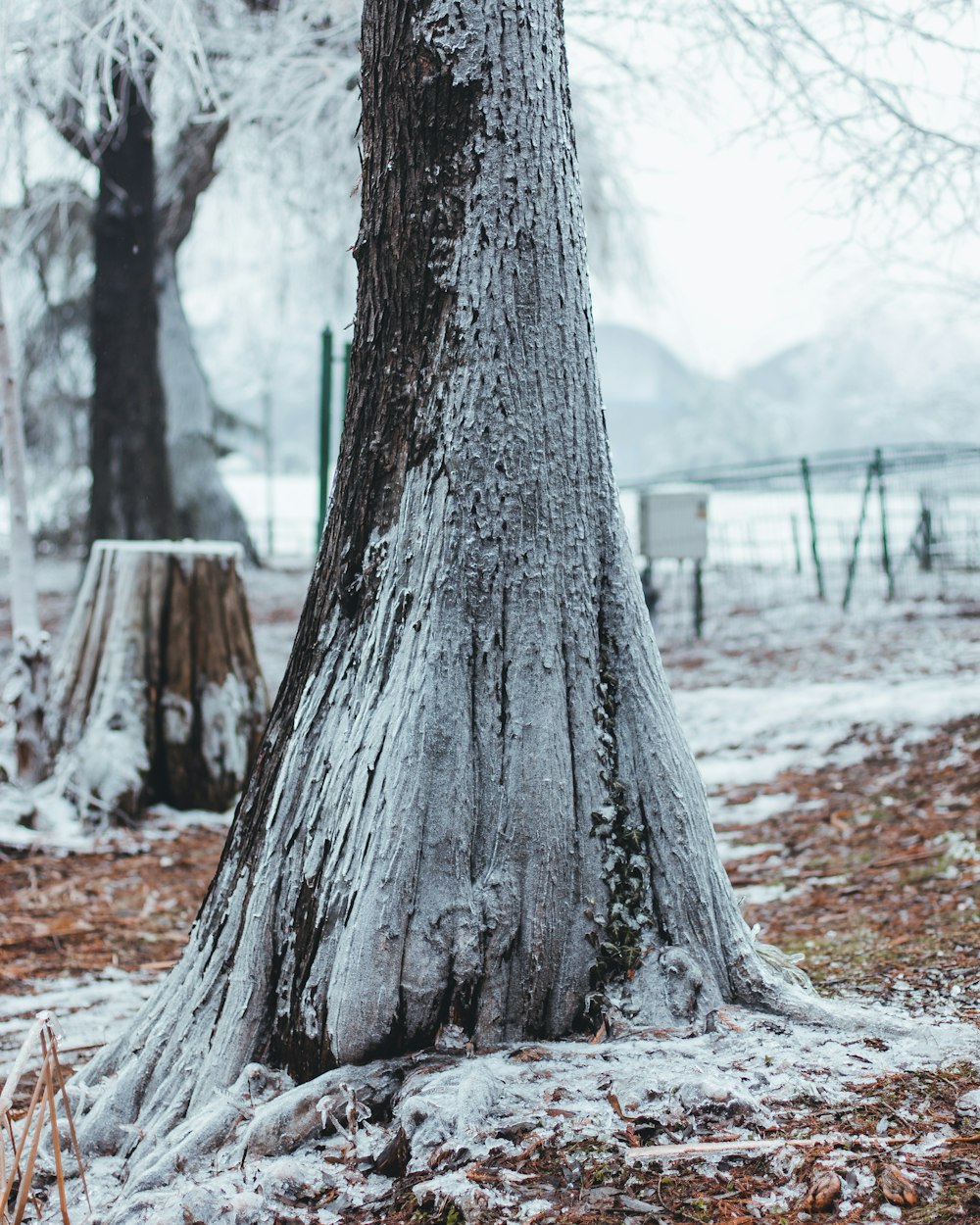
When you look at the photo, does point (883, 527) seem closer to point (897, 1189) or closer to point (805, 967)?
point (805, 967)

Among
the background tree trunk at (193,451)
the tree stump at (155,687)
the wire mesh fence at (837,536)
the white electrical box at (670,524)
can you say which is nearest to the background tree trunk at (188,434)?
the background tree trunk at (193,451)

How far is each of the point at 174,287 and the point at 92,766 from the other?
10.5 meters

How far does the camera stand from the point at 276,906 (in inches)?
81.8

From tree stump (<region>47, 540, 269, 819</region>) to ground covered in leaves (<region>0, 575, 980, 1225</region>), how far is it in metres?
0.31

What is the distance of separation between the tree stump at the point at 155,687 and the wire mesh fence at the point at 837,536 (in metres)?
5.54

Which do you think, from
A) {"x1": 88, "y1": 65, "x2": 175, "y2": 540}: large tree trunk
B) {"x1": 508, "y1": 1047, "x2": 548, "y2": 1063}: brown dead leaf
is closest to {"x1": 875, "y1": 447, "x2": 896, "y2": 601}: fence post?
{"x1": 88, "y1": 65, "x2": 175, "y2": 540}: large tree trunk

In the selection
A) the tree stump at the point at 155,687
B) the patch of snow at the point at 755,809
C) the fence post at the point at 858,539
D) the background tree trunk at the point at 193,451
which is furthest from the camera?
the background tree trunk at the point at 193,451

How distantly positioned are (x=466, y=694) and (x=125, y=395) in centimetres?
730

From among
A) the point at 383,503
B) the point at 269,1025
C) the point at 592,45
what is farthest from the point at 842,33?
the point at 269,1025

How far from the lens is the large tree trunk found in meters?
8.41

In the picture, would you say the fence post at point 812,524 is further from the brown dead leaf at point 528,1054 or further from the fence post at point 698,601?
the brown dead leaf at point 528,1054

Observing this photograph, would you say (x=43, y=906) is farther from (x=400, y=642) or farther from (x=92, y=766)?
(x=400, y=642)

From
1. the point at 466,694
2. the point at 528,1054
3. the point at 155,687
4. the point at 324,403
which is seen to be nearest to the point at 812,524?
the point at 324,403

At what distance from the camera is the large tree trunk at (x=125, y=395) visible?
27.6 feet
